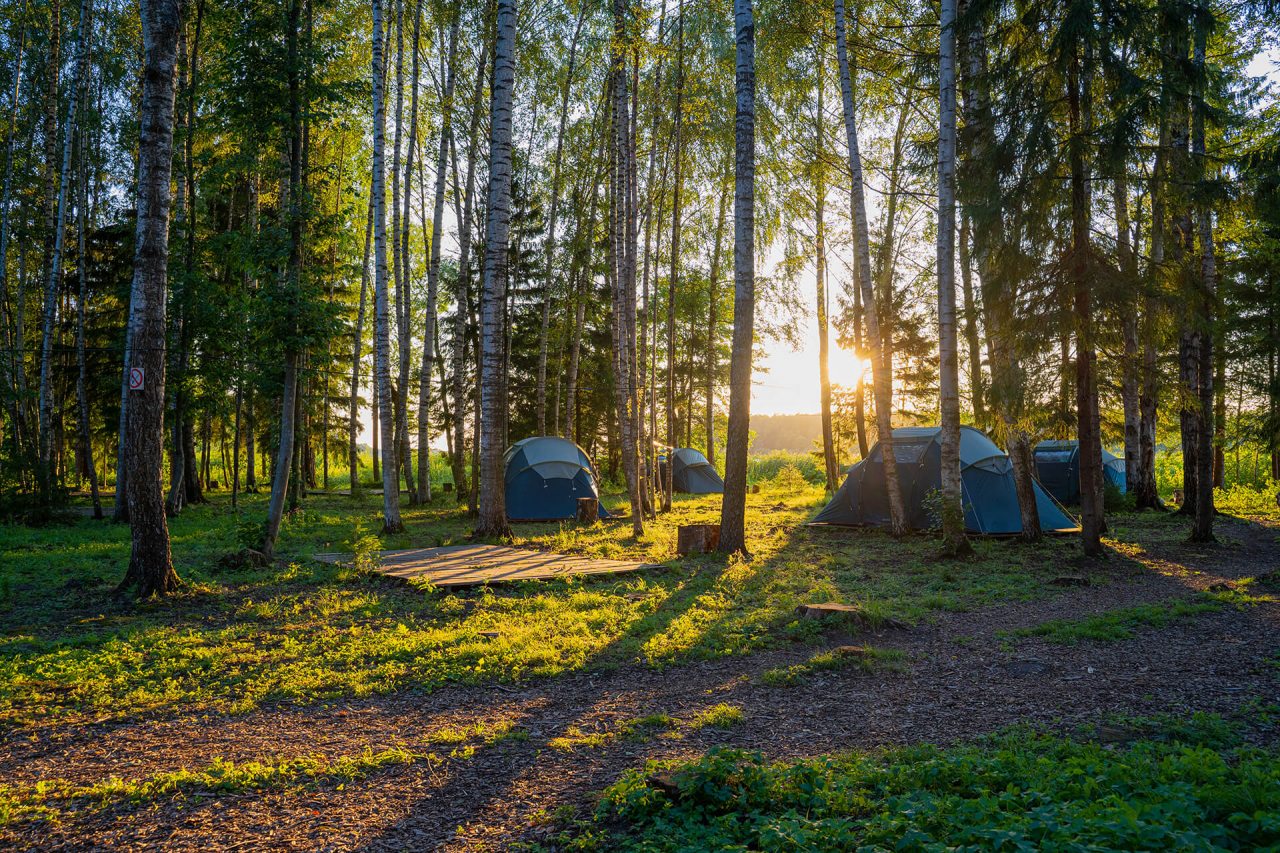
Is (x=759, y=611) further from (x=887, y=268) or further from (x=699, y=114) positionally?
(x=887, y=268)

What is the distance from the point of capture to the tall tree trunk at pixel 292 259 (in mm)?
10969

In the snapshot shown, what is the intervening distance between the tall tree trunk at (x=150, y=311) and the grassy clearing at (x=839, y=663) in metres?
6.94

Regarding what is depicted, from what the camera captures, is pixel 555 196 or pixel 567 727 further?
pixel 555 196

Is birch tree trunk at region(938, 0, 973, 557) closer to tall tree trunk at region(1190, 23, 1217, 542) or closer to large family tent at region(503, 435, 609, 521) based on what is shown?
tall tree trunk at region(1190, 23, 1217, 542)

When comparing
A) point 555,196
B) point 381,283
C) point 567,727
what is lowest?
point 567,727

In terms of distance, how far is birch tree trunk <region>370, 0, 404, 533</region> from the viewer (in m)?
13.6

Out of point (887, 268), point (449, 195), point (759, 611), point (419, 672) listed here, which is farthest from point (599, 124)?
point (419, 672)

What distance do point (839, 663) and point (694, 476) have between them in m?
22.2

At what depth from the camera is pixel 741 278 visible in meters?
11.0

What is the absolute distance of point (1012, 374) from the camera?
10.8m

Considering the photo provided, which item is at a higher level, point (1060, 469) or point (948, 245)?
point (948, 245)

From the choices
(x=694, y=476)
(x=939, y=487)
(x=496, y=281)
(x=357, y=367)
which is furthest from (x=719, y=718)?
(x=694, y=476)

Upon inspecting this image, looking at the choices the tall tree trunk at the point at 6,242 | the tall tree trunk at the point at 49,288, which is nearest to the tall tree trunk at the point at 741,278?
the tall tree trunk at the point at 49,288

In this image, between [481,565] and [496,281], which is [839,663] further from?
[496,281]
